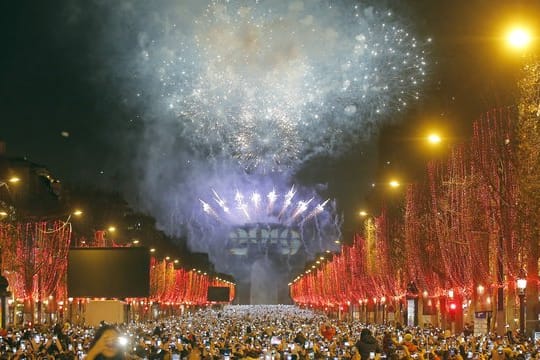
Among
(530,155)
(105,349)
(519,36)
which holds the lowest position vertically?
(105,349)

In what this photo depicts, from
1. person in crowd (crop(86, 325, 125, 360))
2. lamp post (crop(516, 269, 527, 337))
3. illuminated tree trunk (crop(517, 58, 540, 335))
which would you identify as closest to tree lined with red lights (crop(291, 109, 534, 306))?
illuminated tree trunk (crop(517, 58, 540, 335))

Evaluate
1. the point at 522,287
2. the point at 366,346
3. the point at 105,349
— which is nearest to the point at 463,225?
the point at 522,287

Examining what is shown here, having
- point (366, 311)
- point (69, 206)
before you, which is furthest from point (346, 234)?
point (69, 206)

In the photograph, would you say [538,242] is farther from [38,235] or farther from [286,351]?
[38,235]

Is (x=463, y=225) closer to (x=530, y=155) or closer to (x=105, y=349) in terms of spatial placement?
(x=530, y=155)

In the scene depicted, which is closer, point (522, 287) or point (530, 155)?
point (530, 155)

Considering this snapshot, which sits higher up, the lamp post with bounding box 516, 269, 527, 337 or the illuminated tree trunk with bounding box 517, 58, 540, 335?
the illuminated tree trunk with bounding box 517, 58, 540, 335

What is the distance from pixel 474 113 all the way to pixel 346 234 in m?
81.6

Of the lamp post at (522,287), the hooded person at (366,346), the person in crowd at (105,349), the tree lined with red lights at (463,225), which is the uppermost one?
the tree lined with red lights at (463,225)

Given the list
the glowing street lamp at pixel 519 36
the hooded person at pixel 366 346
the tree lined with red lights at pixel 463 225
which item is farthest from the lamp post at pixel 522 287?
the glowing street lamp at pixel 519 36

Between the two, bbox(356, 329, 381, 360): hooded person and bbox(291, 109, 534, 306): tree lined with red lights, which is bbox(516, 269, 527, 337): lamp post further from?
bbox(356, 329, 381, 360): hooded person

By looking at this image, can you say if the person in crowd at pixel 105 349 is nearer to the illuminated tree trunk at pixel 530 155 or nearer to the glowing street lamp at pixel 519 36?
the glowing street lamp at pixel 519 36

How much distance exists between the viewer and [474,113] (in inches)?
3078

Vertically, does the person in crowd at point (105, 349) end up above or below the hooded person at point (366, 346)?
above
